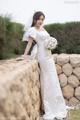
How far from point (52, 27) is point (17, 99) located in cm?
691

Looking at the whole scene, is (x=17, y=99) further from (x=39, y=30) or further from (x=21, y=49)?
(x=21, y=49)

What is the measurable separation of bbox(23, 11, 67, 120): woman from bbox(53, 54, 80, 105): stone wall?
1371 millimetres

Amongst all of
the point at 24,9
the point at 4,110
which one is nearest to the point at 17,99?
the point at 4,110

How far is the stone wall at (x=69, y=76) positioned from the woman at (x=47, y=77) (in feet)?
4.50

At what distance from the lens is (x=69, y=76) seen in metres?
7.83

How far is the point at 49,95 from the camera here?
6.34 meters

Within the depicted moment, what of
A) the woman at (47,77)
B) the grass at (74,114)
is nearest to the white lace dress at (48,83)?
the woman at (47,77)

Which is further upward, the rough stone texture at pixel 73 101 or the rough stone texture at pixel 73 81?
the rough stone texture at pixel 73 81

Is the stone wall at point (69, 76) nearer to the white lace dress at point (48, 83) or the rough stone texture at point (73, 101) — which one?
the rough stone texture at point (73, 101)

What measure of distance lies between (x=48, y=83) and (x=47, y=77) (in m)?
0.09

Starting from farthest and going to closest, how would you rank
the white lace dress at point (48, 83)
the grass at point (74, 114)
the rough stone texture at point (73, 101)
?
the rough stone texture at point (73, 101) → the grass at point (74, 114) → the white lace dress at point (48, 83)

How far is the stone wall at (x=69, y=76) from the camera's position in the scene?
7762 millimetres

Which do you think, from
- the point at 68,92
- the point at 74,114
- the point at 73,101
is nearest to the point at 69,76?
the point at 68,92

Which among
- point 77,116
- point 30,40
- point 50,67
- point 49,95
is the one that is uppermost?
point 30,40
